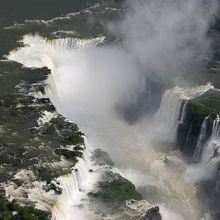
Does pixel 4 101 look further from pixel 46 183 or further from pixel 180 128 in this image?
pixel 180 128

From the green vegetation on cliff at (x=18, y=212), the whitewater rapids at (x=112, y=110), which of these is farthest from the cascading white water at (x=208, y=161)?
the green vegetation on cliff at (x=18, y=212)

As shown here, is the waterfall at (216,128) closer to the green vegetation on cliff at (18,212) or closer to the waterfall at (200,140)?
the waterfall at (200,140)

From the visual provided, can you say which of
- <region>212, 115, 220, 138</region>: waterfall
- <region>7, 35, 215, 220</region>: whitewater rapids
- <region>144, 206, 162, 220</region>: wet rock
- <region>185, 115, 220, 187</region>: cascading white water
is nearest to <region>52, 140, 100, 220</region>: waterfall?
<region>144, 206, 162, 220</region>: wet rock

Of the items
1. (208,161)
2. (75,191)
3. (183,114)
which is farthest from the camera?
(183,114)

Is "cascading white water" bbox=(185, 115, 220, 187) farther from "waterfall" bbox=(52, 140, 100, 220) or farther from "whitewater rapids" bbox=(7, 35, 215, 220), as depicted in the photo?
"waterfall" bbox=(52, 140, 100, 220)

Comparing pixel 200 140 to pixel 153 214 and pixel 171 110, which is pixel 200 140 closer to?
pixel 171 110

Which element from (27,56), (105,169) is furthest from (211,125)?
(27,56)

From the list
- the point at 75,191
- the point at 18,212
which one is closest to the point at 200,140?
the point at 75,191

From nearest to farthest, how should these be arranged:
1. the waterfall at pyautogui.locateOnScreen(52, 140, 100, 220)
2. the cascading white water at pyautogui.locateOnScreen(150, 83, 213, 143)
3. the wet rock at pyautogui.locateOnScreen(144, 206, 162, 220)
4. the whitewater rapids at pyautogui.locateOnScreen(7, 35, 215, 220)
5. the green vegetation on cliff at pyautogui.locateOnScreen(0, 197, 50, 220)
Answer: the green vegetation on cliff at pyautogui.locateOnScreen(0, 197, 50, 220)
the waterfall at pyautogui.locateOnScreen(52, 140, 100, 220)
the wet rock at pyautogui.locateOnScreen(144, 206, 162, 220)
the whitewater rapids at pyautogui.locateOnScreen(7, 35, 215, 220)
the cascading white water at pyautogui.locateOnScreen(150, 83, 213, 143)
